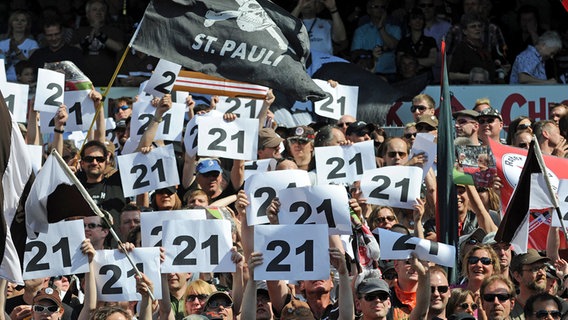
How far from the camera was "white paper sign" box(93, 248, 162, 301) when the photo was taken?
1213cm

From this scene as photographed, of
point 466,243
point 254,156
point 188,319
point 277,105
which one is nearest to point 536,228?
point 466,243

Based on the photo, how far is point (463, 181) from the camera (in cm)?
1385

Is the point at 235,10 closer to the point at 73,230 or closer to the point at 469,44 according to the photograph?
the point at 73,230

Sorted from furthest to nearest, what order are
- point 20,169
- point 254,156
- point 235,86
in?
1. point 235,86
2. point 254,156
3. point 20,169

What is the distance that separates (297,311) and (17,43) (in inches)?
336

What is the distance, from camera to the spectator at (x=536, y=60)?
18.3 m

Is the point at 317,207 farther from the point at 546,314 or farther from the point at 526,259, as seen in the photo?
the point at 546,314

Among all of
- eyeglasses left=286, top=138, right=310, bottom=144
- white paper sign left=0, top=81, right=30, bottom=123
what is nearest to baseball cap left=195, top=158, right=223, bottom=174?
eyeglasses left=286, top=138, right=310, bottom=144

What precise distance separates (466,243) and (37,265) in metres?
3.25

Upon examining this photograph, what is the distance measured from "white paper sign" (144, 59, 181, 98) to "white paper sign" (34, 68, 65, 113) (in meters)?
0.74

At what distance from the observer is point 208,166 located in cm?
1476

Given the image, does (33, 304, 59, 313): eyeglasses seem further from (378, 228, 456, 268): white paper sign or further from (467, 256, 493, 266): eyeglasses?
(467, 256, 493, 266): eyeglasses

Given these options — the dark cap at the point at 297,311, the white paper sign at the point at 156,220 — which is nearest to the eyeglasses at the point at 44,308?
the white paper sign at the point at 156,220

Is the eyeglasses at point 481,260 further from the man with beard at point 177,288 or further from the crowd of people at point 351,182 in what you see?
the man with beard at point 177,288
